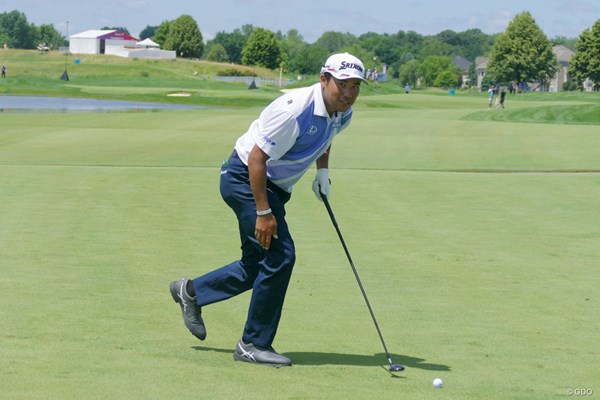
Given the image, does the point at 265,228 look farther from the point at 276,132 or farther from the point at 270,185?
the point at 276,132

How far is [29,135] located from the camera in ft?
108

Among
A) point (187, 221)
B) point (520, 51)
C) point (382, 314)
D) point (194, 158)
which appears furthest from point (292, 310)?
point (520, 51)

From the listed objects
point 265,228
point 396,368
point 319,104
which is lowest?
point 396,368

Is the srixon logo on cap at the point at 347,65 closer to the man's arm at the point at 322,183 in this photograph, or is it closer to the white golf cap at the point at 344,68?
the white golf cap at the point at 344,68

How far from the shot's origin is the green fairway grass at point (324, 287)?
642 centimetres

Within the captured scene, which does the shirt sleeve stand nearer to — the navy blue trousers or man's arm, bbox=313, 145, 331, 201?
the navy blue trousers

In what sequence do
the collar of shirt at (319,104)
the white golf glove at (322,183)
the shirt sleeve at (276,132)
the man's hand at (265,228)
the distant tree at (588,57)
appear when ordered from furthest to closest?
the distant tree at (588,57) < the white golf glove at (322,183) < the man's hand at (265,228) < the collar of shirt at (319,104) < the shirt sleeve at (276,132)

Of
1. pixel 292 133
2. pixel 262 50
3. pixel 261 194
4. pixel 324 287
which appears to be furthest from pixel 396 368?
pixel 262 50

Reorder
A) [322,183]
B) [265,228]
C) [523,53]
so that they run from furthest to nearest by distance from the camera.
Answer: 1. [523,53]
2. [322,183]
3. [265,228]

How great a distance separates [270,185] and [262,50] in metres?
176

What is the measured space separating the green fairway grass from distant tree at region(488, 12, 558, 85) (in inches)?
4656

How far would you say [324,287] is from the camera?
962cm

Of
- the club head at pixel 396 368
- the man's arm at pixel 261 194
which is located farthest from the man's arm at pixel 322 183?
the club head at pixel 396 368

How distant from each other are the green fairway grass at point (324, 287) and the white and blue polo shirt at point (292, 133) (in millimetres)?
1304
